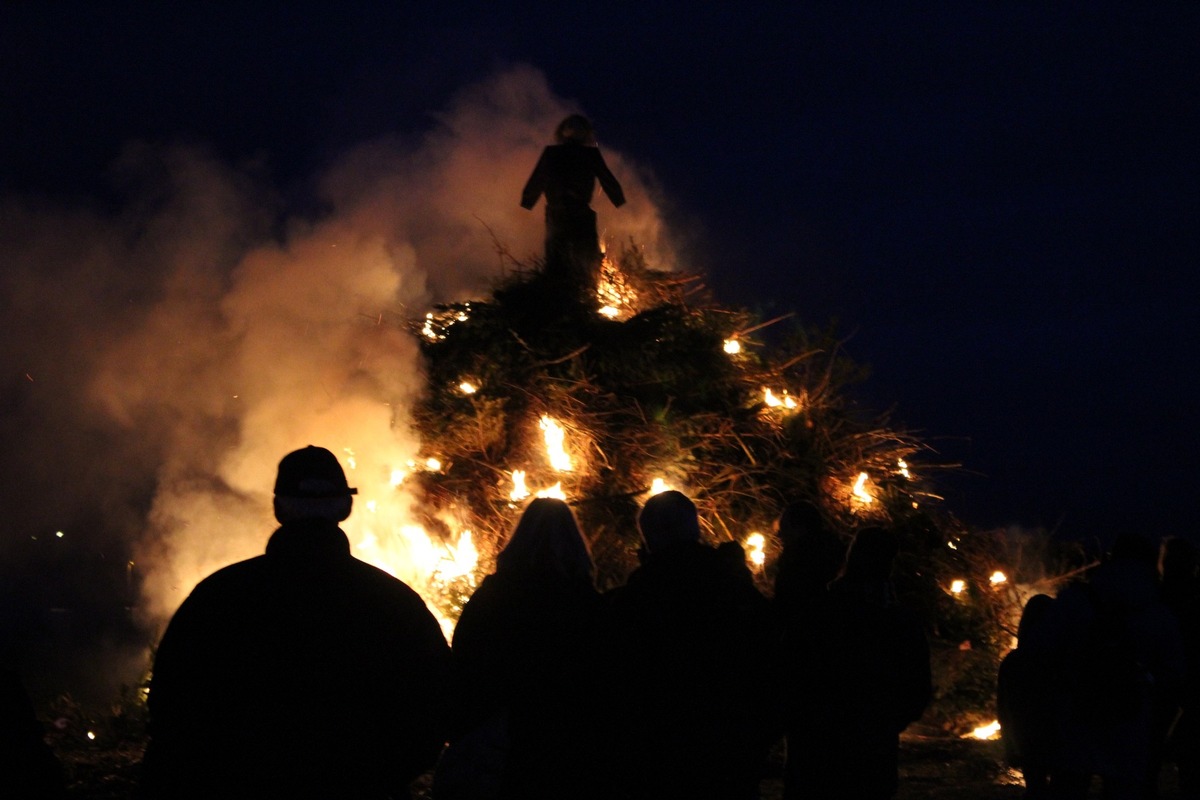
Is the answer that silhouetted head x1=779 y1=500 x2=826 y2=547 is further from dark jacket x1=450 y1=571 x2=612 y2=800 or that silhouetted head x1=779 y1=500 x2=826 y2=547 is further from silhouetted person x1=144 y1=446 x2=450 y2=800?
silhouetted person x1=144 y1=446 x2=450 y2=800

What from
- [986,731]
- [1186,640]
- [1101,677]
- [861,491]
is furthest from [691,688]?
[986,731]

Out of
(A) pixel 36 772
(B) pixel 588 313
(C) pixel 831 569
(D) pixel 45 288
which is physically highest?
(D) pixel 45 288

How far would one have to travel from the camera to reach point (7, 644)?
92.6 inches

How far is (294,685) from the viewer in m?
2.80

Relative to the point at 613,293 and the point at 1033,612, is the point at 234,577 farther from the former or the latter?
the point at 613,293

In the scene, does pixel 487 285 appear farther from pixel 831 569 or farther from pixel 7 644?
pixel 7 644

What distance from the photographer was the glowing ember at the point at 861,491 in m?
8.77

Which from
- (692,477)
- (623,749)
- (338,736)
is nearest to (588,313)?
(692,477)

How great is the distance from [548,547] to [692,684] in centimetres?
64

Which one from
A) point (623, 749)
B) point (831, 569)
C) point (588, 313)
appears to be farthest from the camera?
point (588, 313)

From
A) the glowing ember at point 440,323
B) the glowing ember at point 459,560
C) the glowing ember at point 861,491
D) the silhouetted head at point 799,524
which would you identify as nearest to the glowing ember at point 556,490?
the glowing ember at point 459,560

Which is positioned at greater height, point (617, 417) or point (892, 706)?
point (617, 417)

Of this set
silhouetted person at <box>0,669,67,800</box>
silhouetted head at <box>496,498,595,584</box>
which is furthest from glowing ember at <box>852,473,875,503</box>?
silhouetted person at <box>0,669,67,800</box>

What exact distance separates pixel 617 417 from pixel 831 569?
381 cm
